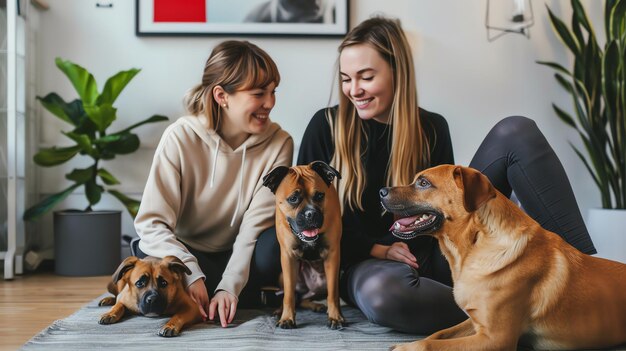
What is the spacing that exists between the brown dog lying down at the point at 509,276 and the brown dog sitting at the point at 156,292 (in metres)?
0.74

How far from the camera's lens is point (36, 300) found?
259cm

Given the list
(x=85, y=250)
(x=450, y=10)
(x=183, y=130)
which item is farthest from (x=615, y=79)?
(x=85, y=250)

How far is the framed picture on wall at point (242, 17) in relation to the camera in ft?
11.8

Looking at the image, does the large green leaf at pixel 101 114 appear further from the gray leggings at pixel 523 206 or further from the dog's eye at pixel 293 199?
the gray leggings at pixel 523 206

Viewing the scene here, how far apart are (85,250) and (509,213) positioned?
243 centimetres

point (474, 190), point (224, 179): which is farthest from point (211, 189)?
point (474, 190)

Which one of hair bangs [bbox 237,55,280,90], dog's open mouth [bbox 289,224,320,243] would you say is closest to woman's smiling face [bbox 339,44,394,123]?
hair bangs [bbox 237,55,280,90]


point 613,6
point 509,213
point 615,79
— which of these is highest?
point 613,6

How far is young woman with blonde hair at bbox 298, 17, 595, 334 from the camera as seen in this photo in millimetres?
1892

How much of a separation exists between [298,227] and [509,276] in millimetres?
635

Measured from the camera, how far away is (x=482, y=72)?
12.3ft

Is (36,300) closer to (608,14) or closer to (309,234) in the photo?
(309,234)

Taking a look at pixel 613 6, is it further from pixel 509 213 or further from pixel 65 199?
pixel 65 199

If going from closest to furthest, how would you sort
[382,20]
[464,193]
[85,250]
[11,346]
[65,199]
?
[464,193] < [11,346] < [382,20] < [85,250] < [65,199]
